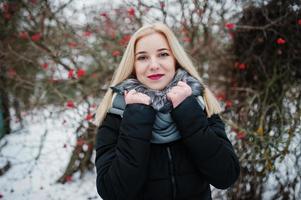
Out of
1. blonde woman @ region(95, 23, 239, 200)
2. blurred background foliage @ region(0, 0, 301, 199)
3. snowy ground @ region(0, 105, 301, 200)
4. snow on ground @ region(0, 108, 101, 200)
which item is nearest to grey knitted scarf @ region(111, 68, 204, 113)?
blonde woman @ region(95, 23, 239, 200)

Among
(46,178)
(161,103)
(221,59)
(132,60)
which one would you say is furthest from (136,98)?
(46,178)

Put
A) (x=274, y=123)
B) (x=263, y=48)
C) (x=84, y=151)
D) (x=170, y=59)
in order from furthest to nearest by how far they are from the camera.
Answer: (x=84, y=151) → (x=263, y=48) → (x=274, y=123) → (x=170, y=59)

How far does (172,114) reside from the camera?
4.69ft

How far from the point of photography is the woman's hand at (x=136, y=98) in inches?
56.1

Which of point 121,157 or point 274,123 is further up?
point 121,157

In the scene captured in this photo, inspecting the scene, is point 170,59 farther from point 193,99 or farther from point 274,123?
point 274,123

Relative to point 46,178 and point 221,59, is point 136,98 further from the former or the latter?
point 46,178

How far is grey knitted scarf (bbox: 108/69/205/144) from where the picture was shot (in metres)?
1.45

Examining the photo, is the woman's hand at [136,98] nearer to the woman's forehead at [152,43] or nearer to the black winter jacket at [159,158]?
the black winter jacket at [159,158]

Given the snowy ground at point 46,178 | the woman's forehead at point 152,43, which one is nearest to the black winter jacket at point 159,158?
the woman's forehead at point 152,43

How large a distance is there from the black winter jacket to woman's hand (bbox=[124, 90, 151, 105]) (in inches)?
0.9

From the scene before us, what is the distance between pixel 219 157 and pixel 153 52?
62 centimetres

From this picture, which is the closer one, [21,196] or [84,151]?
[21,196]

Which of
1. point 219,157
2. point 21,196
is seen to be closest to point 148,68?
point 219,157
